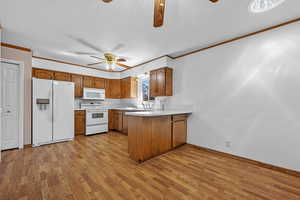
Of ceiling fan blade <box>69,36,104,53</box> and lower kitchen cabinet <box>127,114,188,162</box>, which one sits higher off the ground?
ceiling fan blade <box>69,36,104,53</box>

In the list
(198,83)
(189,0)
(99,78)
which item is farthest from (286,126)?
(99,78)

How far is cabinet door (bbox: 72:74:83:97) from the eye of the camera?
14.4ft

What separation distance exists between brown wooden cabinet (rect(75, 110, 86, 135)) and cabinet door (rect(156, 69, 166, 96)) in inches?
109

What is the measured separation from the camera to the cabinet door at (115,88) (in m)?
5.39

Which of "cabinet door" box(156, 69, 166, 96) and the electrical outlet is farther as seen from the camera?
"cabinet door" box(156, 69, 166, 96)

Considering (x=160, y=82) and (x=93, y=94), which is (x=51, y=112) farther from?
(x=160, y=82)

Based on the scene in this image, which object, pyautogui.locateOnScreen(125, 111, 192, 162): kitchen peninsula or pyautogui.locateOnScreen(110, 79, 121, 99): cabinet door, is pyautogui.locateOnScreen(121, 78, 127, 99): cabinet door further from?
pyautogui.locateOnScreen(125, 111, 192, 162): kitchen peninsula

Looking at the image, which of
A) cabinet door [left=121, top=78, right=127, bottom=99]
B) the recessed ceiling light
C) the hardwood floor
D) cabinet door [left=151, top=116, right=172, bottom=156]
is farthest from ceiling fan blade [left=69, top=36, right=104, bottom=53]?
the recessed ceiling light

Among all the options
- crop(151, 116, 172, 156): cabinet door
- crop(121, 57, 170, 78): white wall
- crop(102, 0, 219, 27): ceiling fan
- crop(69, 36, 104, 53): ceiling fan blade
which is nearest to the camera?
crop(102, 0, 219, 27): ceiling fan

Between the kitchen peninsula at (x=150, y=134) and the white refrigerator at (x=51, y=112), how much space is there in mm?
2286

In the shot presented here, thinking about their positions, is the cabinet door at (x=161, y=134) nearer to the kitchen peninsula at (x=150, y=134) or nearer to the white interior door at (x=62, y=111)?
the kitchen peninsula at (x=150, y=134)

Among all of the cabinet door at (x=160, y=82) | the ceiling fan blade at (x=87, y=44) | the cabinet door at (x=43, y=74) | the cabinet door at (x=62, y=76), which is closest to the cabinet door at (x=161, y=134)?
the cabinet door at (x=160, y=82)

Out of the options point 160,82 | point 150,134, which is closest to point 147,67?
point 160,82

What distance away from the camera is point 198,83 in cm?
320
